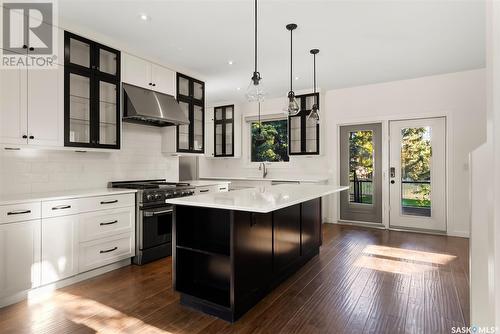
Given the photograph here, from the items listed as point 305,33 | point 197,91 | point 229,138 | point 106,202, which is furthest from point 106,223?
point 229,138

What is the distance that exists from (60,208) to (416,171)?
216 inches

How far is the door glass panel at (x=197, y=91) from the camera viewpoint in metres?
4.85

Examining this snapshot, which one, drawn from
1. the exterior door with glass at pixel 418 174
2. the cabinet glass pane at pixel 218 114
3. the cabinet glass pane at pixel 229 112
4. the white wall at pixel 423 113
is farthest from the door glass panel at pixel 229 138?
the exterior door with glass at pixel 418 174

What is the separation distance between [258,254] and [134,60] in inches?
122

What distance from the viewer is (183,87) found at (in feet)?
15.3

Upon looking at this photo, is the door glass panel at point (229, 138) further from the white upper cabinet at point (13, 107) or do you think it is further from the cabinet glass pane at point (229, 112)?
the white upper cabinet at point (13, 107)

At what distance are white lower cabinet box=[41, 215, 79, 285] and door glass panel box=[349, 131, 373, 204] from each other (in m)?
4.88

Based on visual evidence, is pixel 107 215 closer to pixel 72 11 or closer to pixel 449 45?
pixel 72 11

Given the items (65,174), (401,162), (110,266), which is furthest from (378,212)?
(65,174)

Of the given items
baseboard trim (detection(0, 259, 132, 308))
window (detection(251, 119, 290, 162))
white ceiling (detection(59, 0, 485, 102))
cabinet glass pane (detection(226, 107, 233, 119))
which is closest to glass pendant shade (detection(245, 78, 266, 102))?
white ceiling (detection(59, 0, 485, 102))

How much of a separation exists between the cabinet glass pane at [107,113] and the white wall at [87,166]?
13.6 inches

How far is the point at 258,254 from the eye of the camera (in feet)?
8.20

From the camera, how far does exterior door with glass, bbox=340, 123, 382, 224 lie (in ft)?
18.1

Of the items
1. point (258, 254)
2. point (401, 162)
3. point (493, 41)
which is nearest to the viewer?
point (493, 41)
